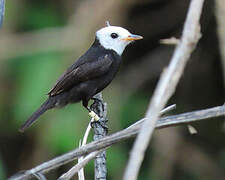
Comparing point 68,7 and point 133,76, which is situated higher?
point 68,7

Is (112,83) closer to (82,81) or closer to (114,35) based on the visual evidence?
(114,35)

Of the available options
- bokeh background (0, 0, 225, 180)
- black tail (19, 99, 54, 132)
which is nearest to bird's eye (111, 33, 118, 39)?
black tail (19, 99, 54, 132)

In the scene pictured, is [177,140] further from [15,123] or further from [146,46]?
[15,123]

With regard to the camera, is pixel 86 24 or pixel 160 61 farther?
pixel 160 61

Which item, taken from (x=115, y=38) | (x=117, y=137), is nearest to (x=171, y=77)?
(x=117, y=137)

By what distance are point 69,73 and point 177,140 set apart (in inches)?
87.1

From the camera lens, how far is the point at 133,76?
18.8 ft

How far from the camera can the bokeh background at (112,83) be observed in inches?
196

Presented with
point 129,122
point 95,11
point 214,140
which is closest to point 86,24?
point 95,11

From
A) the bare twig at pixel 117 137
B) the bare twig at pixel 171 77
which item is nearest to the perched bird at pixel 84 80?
the bare twig at pixel 117 137

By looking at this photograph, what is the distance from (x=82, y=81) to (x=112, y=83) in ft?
5.47

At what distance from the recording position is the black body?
3.78m

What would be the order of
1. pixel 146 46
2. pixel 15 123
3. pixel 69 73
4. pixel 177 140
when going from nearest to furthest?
pixel 69 73
pixel 15 123
pixel 177 140
pixel 146 46

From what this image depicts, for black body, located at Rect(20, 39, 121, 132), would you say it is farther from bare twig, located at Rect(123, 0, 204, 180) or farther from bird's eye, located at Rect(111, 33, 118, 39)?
bare twig, located at Rect(123, 0, 204, 180)
